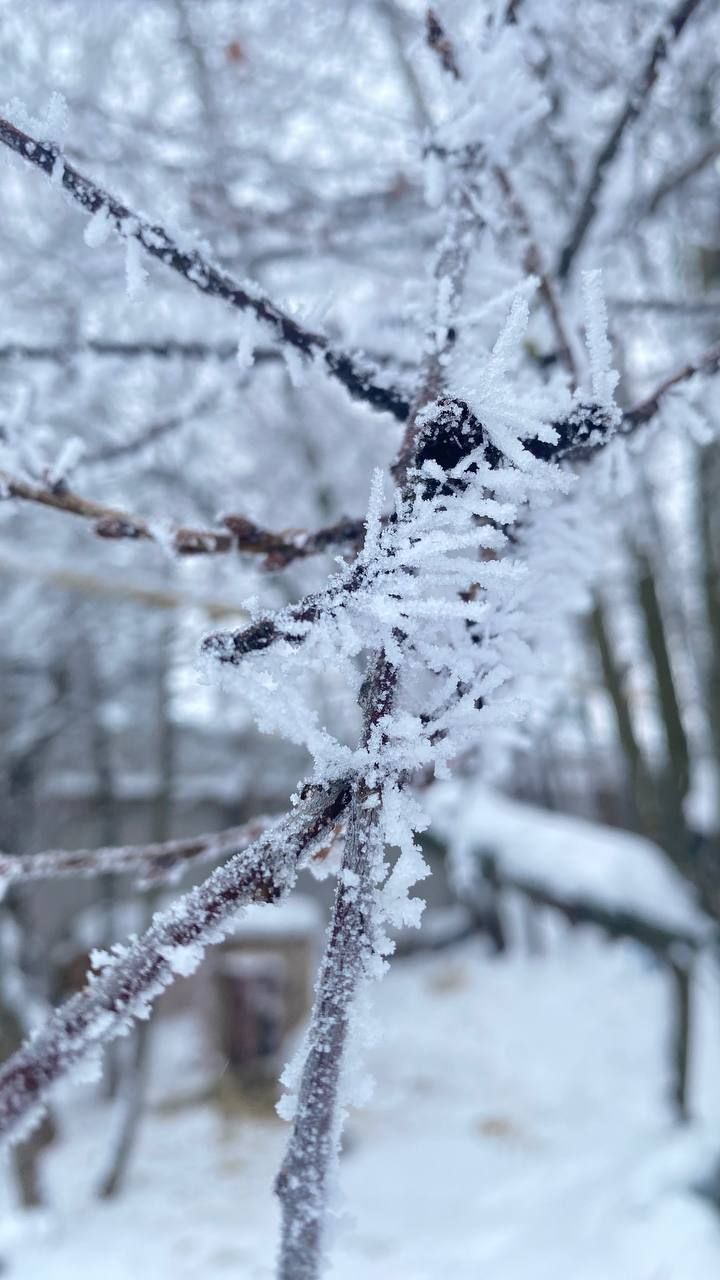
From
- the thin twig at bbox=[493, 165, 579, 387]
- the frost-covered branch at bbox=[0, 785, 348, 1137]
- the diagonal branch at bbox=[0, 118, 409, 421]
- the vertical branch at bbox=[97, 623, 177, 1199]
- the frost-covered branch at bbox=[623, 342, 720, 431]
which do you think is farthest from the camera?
the vertical branch at bbox=[97, 623, 177, 1199]

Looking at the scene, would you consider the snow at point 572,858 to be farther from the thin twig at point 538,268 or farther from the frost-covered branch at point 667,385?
the frost-covered branch at point 667,385

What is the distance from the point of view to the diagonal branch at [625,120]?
130 cm

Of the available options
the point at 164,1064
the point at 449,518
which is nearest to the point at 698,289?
the point at 449,518

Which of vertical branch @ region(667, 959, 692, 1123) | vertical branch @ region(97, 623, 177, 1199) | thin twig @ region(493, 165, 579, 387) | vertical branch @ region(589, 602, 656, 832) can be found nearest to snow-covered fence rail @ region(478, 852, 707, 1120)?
vertical branch @ region(667, 959, 692, 1123)

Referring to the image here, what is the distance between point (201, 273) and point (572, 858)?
4862 mm

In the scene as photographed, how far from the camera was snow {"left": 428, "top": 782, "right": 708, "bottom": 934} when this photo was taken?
480cm

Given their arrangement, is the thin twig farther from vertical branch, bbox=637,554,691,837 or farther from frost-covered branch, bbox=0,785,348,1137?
vertical branch, bbox=637,554,691,837

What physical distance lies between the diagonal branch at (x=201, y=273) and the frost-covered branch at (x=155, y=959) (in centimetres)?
45

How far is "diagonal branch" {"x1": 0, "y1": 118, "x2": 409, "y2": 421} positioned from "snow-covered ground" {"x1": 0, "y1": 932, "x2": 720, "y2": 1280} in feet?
2.38

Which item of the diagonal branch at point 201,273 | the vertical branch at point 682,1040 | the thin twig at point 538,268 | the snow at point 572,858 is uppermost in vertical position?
the snow at point 572,858

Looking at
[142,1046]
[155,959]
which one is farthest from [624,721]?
[155,959]

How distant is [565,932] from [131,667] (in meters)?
7.02

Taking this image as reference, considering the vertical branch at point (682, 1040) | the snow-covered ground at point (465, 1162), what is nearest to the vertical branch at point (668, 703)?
the vertical branch at point (682, 1040)

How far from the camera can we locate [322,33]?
10.7 feet
